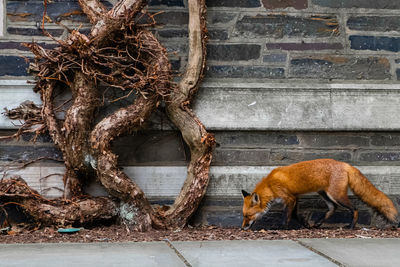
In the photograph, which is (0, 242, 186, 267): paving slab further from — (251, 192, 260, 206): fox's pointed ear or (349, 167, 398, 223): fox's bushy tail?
(349, 167, 398, 223): fox's bushy tail

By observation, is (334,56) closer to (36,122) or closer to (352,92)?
(352,92)

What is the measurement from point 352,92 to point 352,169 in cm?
90

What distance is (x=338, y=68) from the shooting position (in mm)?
5730

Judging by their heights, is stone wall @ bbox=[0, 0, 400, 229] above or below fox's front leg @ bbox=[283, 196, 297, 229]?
above

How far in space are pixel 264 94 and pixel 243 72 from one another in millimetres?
330

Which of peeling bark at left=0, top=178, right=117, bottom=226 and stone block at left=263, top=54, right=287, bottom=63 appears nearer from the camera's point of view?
peeling bark at left=0, top=178, right=117, bottom=226

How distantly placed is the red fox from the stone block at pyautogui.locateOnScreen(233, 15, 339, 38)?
55.4 inches

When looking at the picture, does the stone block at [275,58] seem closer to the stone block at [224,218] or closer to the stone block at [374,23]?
the stone block at [374,23]

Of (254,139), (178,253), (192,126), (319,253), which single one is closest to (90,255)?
(178,253)

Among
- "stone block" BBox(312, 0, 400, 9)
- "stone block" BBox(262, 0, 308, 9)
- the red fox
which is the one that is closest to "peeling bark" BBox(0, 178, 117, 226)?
the red fox

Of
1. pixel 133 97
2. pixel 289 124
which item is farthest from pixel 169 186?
pixel 289 124

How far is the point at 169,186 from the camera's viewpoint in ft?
18.2

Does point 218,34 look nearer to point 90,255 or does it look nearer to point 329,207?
point 329,207

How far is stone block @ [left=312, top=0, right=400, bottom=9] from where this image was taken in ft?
18.7
